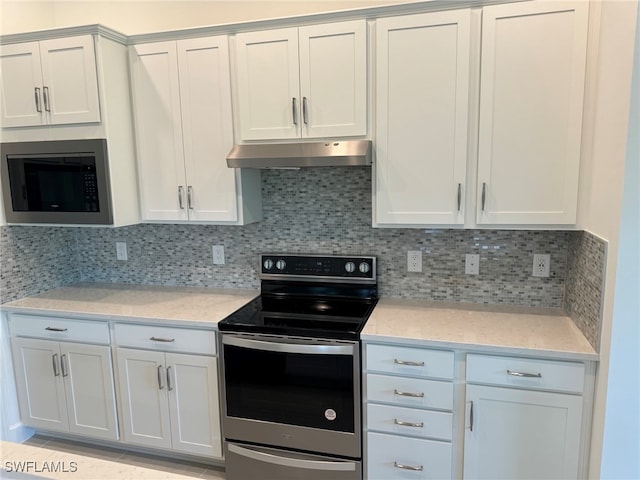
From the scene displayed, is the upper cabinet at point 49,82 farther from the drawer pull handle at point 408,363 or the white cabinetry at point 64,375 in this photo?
the drawer pull handle at point 408,363

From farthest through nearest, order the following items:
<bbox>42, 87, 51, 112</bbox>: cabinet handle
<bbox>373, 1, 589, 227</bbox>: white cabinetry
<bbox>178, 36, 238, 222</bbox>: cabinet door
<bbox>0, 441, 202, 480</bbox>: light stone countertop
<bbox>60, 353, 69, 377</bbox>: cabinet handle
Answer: <bbox>60, 353, 69, 377</bbox>: cabinet handle < <bbox>42, 87, 51, 112</bbox>: cabinet handle < <bbox>178, 36, 238, 222</bbox>: cabinet door < <bbox>373, 1, 589, 227</bbox>: white cabinetry < <bbox>0, 441, 202, 480</bbox>: light stone countertop

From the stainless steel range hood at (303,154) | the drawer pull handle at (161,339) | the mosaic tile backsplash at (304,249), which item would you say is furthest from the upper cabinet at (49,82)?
the drawer pull handle at (161,339)

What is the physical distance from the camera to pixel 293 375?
2113 millimetres

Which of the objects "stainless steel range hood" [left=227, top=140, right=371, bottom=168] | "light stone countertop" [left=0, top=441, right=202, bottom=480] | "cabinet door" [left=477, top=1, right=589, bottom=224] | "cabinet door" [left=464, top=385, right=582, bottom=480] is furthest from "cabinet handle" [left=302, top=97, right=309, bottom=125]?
"light stone countertop" [left=0, top=441, right=202, bottom=480]

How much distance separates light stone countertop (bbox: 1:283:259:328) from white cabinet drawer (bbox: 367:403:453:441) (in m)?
0.91

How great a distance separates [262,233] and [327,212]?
444mm

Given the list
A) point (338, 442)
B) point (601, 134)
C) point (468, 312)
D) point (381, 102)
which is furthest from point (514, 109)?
point (338, 442)

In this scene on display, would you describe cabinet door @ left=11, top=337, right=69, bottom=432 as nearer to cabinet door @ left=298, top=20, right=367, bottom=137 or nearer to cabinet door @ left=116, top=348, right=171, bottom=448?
cabinet door @ left=116, top=348, right=171, bottom=448

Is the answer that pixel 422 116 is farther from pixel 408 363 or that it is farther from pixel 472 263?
pixel 408 363

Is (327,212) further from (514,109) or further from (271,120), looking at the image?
(514,109)

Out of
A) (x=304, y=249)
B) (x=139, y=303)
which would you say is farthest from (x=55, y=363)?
→ (x=304, y=249)

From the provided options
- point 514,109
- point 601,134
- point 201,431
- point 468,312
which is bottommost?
point 201,431

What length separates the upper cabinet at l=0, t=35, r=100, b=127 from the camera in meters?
2.37

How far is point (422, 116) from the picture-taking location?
6.82 ft
